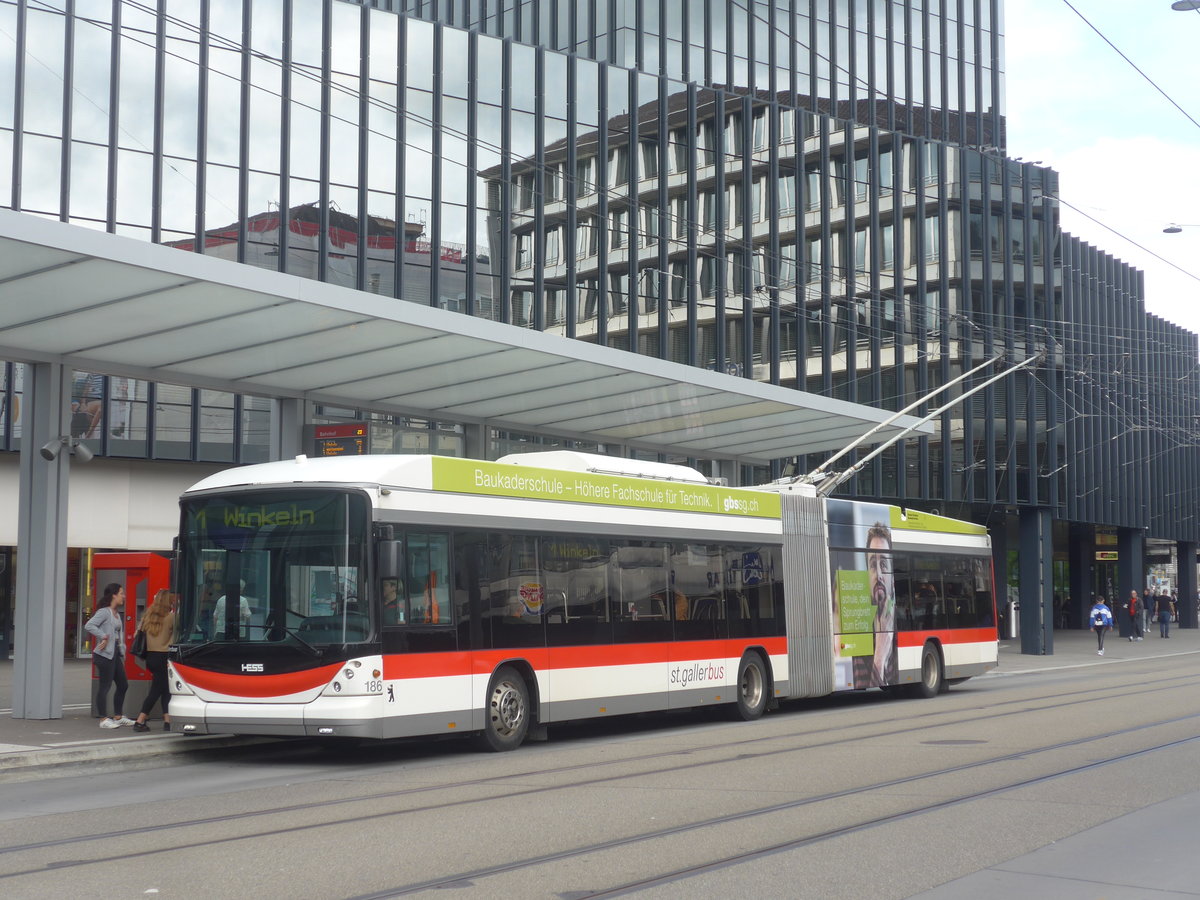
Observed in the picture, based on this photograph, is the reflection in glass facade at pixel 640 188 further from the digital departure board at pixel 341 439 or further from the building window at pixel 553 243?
the digital departure board at pixel 341 439

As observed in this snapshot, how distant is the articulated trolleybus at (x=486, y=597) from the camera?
12562mm

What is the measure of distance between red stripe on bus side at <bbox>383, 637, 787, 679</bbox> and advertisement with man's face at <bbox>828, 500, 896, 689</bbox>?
1.76 metres

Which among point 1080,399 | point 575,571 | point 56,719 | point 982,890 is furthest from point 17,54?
point 1080,399

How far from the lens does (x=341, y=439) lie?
1769 cm

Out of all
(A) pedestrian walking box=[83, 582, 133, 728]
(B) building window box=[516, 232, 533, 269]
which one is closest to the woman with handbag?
(A) pedestrian walking box=[83, 582, 133, 728]

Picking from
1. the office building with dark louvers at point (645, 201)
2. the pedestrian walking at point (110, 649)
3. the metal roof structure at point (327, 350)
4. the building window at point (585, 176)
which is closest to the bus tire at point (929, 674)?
the metal roof structure at point (327, 350)

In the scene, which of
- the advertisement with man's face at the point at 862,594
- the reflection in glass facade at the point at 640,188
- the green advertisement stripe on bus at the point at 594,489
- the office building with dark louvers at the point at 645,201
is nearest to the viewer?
the green advertisement stripe on bus at the point at 594,489

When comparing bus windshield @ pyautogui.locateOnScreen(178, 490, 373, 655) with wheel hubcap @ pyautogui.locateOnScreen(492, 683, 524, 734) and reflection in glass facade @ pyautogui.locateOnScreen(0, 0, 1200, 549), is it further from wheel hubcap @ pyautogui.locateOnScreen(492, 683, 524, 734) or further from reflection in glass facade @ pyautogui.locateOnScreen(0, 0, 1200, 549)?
reflection in glass facade @ pyautogui.locateOnScreen(0, 0, 1200, 549)

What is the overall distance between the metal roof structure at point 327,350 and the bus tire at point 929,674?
166 inches

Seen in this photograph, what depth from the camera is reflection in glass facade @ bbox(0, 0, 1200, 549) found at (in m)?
30.7

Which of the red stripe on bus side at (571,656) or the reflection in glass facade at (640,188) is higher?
the reflection in glass facade at (640,188)

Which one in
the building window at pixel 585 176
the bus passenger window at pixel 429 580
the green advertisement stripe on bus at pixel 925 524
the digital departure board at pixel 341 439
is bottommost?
the bus passenger window at pixel 429 580

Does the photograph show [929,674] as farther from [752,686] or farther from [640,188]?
[640,188]

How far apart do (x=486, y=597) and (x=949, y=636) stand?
11602 mm
